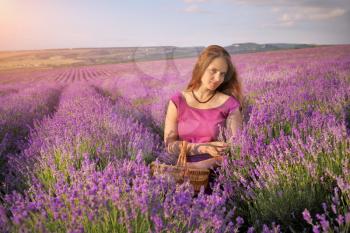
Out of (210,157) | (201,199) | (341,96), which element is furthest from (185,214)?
(341,96)

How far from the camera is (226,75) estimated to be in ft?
10.2

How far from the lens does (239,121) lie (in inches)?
119

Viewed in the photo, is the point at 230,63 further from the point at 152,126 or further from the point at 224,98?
the point at 152,126

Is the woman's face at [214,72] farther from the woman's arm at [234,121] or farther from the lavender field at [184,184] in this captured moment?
the lavender field at [184,184]

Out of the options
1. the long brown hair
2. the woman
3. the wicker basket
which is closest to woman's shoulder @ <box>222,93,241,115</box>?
the woman

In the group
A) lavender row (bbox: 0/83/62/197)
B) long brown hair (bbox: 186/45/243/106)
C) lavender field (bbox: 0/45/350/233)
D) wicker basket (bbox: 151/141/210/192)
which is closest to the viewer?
lavender field (bbox: 0/45/350/233)

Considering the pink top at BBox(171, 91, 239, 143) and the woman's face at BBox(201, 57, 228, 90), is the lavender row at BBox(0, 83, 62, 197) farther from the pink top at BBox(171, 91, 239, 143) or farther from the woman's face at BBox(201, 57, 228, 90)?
the woman's face at BBox(201, 57, 228, 90)

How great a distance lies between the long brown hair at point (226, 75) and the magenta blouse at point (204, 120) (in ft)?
0.36

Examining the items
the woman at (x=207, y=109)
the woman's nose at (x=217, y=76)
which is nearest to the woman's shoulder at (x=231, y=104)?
the woman at (x=207, y=109)

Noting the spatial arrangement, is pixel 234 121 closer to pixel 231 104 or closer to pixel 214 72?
pixel 231 104

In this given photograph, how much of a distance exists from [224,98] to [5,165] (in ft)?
6.63

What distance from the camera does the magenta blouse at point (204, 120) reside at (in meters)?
3.03

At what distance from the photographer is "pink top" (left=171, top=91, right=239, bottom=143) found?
3027 mm

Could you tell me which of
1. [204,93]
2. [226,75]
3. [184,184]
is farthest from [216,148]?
[184,184]
